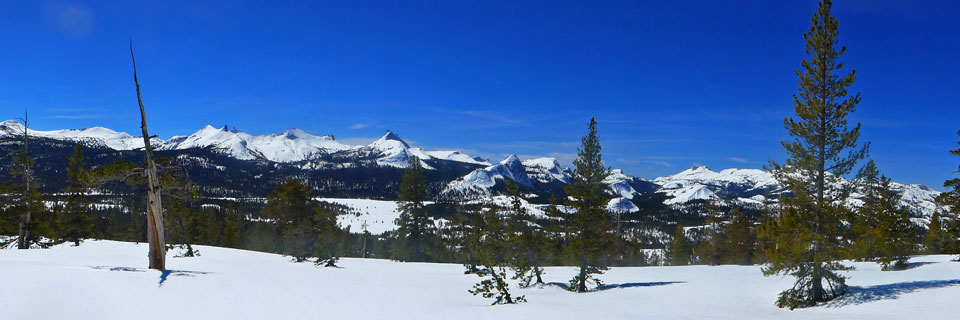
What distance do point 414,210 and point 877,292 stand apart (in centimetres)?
3461

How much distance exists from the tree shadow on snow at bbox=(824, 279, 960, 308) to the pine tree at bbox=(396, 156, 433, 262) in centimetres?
3239

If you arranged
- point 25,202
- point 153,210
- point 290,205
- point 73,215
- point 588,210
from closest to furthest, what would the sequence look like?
1. point 153,210
2. point 588,210
3. point 25,202
4. point 73,215
5. point 290,205

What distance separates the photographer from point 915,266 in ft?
92.8

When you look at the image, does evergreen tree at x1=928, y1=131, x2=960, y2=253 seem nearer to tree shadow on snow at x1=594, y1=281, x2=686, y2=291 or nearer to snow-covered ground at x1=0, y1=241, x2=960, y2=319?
snow-covered ground at x1=0, y1=241, x2=960, y2=319

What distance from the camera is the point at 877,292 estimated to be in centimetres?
1582

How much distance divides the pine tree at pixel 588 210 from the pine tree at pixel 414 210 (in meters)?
21.8

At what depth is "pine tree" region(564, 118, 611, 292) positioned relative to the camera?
76.6ft

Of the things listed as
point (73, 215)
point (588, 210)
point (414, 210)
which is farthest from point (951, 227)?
point (73, 215)

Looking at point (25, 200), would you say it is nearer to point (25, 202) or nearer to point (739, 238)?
point (25, 202)

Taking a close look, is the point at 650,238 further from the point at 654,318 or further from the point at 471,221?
the point at 654,318

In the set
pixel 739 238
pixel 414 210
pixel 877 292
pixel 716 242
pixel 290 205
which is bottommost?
pixel 716 242

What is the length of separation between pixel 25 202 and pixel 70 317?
98.3 ft

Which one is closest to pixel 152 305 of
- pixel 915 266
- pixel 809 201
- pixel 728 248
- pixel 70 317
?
pixel 70 317

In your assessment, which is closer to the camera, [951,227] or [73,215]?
[951,227]
